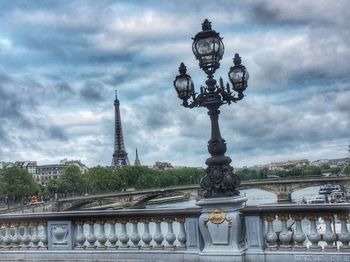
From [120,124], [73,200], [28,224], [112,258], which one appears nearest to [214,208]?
[112,258]

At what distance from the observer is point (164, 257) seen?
9680 mm

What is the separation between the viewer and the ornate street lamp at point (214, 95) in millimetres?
9508

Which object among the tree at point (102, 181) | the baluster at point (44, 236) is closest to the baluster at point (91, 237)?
the baluster at point (44, 236)

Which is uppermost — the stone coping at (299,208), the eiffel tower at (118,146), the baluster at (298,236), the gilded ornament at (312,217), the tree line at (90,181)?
the eiffel tower at (118,146)

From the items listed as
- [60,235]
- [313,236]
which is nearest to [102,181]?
[60,235]

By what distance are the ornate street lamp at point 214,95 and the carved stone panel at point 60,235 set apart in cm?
292

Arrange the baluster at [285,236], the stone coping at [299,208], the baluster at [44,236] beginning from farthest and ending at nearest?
the baluster at [44,236], the baluster at [285,236], the stone coping at [299,208]

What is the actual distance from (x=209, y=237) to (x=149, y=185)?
14016cm

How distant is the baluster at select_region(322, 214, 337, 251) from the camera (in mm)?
8562

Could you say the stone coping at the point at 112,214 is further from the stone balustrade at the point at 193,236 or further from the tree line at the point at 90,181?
the tree line at the point at 90,181

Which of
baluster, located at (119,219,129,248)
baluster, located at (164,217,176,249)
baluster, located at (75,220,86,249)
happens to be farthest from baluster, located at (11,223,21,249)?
baluster, located at (164,217,176,249)

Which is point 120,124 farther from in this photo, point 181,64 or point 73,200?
point 181,64

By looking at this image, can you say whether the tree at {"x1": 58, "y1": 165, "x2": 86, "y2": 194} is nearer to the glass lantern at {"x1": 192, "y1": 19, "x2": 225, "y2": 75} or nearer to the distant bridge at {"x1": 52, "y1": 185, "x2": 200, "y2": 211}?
the distant bridge at {"x1": 52, "y1": 185, "x2": 200, "y2": 211}

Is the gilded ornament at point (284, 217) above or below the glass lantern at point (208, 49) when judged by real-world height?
below
